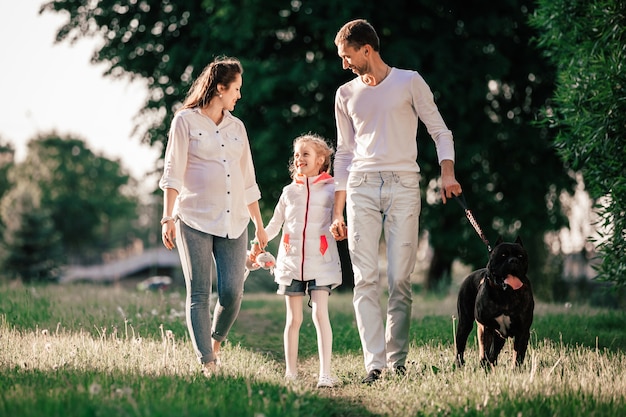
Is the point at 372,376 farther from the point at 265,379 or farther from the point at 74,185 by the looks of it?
the point at 74,185

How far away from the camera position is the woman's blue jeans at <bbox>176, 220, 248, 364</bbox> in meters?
6.11

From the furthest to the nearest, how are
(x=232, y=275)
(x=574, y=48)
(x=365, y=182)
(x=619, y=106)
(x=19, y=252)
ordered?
(x=19, y=252), (x=574, y=48), (x=619, y=106), (x=365, y=182), (x=232, y=275)

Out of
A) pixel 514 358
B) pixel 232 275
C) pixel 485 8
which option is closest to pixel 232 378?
pixel 232 275

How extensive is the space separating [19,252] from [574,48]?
32.3 m

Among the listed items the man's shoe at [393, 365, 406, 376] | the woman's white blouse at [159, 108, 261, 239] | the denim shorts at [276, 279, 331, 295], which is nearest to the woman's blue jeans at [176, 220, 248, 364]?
the woman's white blouse at [159, 108, 261, 239]

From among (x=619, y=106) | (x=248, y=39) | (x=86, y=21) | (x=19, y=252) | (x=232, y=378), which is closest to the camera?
(x=232, y=378)

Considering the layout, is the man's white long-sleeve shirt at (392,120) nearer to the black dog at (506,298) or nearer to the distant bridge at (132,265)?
the black dog at (506,298)

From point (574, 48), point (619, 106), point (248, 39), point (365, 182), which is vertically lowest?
point (365, 182)

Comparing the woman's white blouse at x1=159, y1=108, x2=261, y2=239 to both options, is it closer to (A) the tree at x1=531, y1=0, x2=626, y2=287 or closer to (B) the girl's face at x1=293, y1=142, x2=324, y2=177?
(B) the girl's face at x1=293, y1=142, x2=324, y2=177

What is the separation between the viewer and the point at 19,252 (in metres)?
37.5

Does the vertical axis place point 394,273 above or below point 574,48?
below

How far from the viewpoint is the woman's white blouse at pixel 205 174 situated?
20.2 ft

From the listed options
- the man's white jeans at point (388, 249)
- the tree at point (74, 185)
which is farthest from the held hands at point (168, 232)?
the tree at point (74, 185)

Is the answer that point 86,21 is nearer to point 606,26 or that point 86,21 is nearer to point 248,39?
point 248,39
